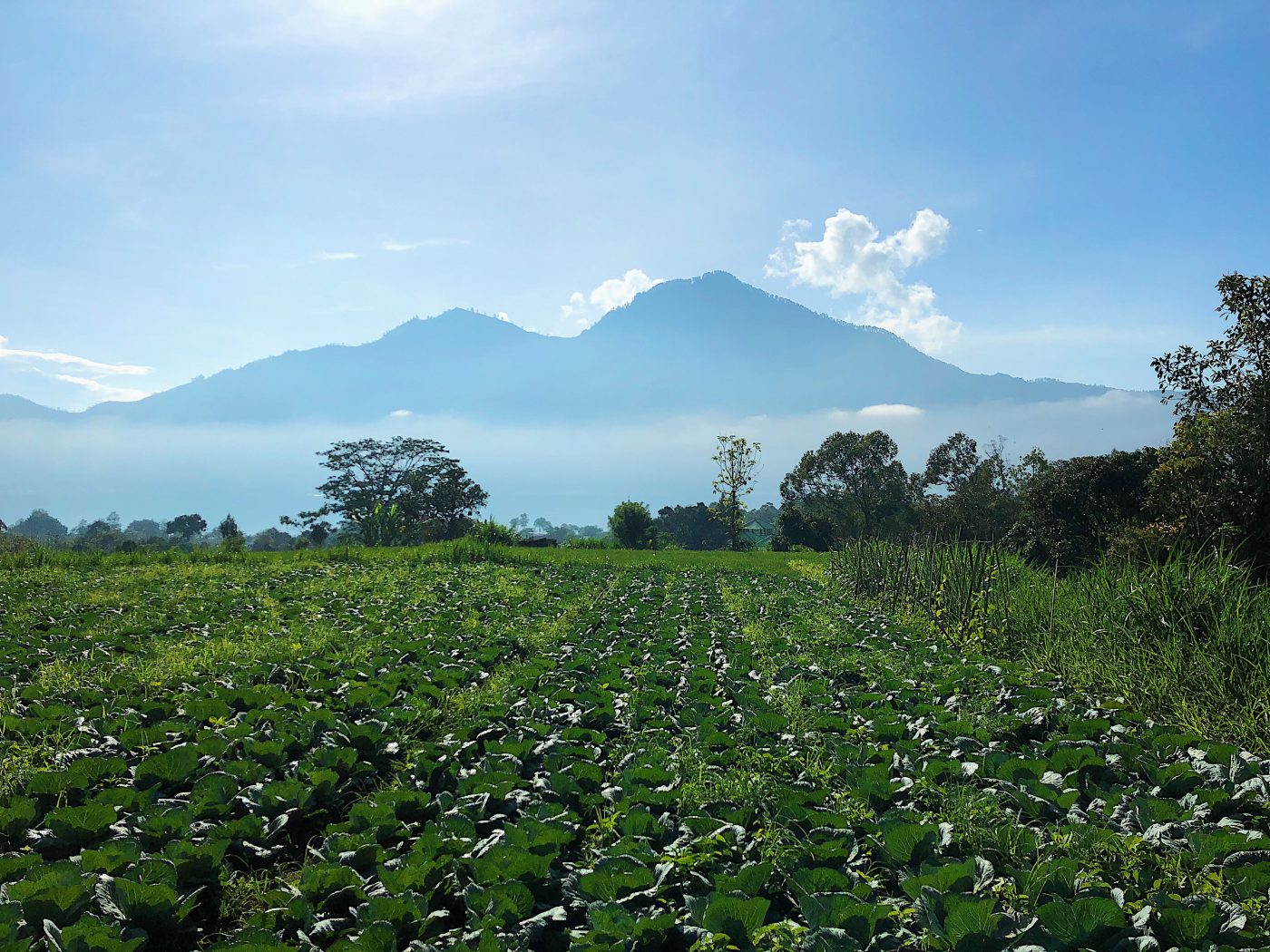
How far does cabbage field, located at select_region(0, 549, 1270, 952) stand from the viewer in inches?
110

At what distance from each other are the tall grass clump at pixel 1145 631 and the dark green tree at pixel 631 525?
3846 cm

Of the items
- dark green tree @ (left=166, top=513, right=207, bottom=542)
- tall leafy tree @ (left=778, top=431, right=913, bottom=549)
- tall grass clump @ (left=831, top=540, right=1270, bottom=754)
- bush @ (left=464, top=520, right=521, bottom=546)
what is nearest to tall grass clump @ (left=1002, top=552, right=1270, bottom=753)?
tall grass clump @ (left=831, top=540, right=1270, bottom=754)

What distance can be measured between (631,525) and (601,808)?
45146 mm

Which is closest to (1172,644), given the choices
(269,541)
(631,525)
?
(631,525)

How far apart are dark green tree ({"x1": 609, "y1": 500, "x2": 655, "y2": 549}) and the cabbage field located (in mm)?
40882

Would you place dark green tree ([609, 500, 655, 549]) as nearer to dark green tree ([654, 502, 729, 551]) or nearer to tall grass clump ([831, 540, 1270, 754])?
dark green tree ([654, 502, 729, 551])

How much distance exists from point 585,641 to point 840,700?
387 centimetres

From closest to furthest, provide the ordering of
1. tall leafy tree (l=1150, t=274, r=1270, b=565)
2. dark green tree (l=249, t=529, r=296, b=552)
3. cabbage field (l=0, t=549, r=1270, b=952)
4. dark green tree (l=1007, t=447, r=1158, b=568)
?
cabbage field (l=0, t=549, r=1270, b=952)
tall leafy tree (l=1150, t=274, r=1270, b=565)
dark green tree (l=1007, t=447, r=1158, b=568)
dark green tree (l=249, t=529, r=296, b=552)

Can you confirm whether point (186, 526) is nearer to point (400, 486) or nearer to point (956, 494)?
point (400, 486)

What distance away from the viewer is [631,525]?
49.3m

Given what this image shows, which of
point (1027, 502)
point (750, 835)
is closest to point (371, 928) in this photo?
point (750, 835)

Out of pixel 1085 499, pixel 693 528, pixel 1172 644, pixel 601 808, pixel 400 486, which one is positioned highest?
pixel 400 486

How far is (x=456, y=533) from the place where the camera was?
54.0 metres

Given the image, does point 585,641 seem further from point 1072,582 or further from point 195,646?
point 1072,582
